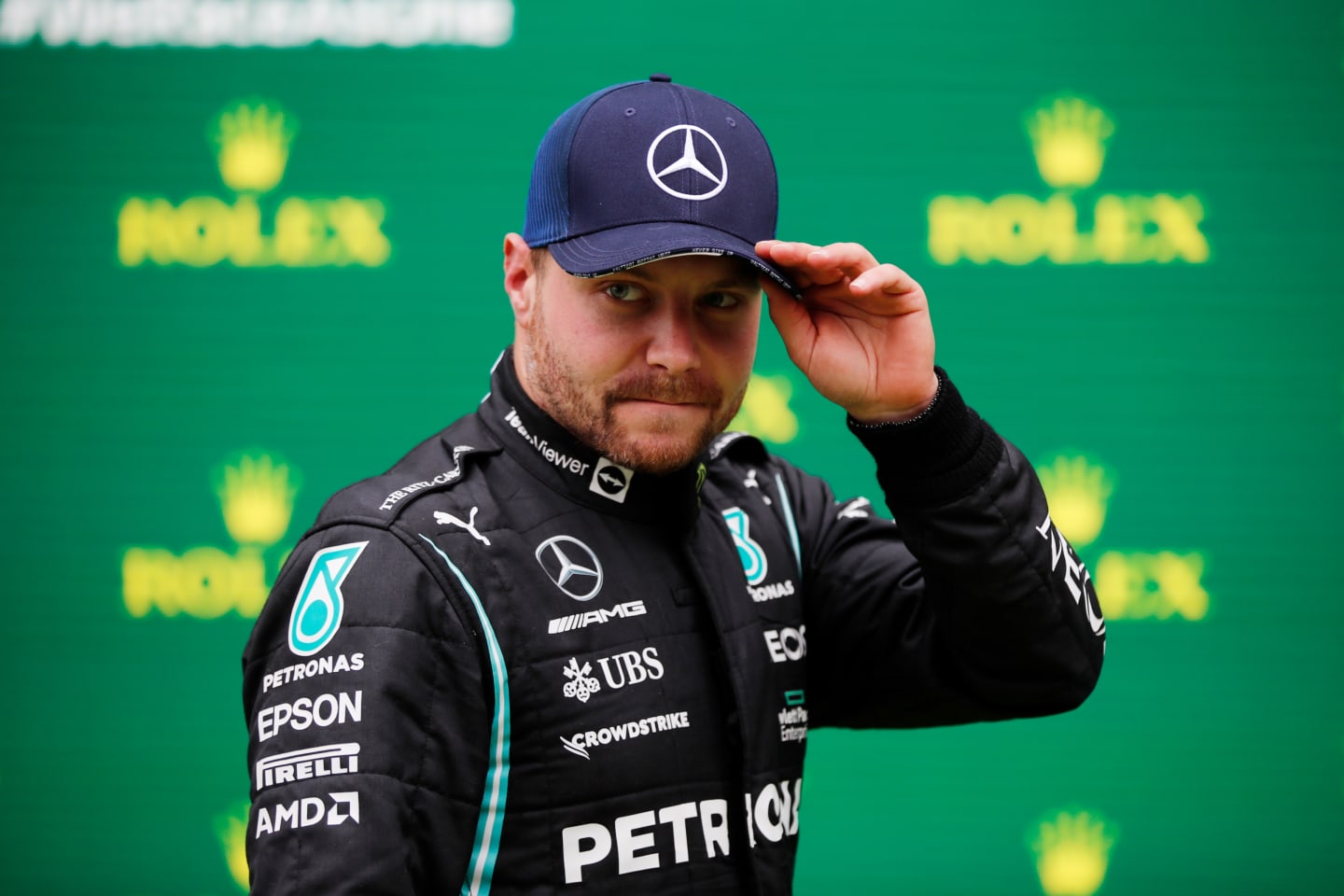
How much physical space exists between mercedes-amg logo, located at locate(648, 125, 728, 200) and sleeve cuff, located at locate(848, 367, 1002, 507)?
310 mm

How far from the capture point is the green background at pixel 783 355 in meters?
2.52

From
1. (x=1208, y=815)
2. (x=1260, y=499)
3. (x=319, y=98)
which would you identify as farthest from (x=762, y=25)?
(x=1208, y=815)

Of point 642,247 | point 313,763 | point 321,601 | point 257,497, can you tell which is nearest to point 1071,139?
point 642,247

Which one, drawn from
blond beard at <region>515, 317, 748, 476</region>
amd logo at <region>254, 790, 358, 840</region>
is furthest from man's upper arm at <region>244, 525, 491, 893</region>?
blond beard at <region>515, 317, 748, 476</region>

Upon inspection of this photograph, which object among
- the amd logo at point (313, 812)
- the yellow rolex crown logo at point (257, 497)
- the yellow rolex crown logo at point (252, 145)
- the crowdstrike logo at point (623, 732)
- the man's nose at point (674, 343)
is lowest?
the amd logo at point (313, 812)

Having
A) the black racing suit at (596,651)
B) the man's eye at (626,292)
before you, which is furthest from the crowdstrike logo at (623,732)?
the man's eye at (626,292)

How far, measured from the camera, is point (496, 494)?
138 cm

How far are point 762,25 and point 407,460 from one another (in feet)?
4.83

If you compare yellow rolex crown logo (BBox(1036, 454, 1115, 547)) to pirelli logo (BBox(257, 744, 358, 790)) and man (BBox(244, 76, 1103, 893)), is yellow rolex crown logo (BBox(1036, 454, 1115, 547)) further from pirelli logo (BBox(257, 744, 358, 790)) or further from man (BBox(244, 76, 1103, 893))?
pirelli logo (BBox(257, 744, 358, 790))

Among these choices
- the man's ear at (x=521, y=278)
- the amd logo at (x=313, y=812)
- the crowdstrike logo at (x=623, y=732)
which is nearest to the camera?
the amd logo at (x=313, y=812)

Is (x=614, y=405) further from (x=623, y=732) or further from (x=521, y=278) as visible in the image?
(x=623, y=732)

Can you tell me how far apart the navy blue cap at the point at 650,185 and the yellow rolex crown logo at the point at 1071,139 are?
131 cm

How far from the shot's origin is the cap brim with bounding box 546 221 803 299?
4.18ft

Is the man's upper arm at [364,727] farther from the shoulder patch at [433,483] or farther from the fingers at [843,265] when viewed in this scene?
the fingers at [843,265]
